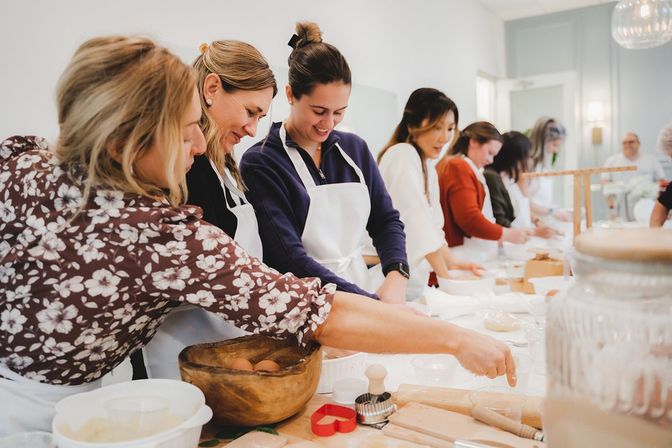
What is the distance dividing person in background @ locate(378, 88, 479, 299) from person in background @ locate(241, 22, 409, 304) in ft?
1.33

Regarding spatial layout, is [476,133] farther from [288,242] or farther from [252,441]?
[252,441]

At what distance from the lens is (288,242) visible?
5.08ft

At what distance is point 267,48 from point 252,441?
2.46 metres

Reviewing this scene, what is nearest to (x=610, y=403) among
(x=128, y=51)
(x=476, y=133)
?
(x=128, y=51)

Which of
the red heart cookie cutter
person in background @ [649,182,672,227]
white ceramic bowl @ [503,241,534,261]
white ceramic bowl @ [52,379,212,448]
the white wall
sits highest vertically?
the white wall

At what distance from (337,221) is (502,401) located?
950 mm

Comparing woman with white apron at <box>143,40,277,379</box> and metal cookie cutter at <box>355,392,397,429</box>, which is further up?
woman with white apron at <box>143,40,277,379</box>

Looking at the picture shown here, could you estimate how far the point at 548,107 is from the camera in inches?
263

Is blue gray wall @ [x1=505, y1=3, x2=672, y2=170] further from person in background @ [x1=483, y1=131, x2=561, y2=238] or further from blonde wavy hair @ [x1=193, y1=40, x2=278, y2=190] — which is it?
blonde wavy hair @ [x1=193, y1=40, x2=278, y2=190]

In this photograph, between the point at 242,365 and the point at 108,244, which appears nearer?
the point at 108,244

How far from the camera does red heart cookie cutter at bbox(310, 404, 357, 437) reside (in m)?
0.91

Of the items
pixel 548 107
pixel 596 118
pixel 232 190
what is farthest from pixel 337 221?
pixel 596 118

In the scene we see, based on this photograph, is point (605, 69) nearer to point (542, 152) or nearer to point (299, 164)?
point (542, 152)

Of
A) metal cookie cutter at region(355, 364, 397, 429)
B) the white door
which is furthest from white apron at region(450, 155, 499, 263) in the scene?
the white door
